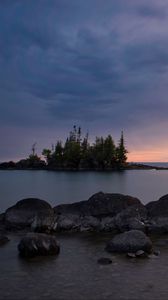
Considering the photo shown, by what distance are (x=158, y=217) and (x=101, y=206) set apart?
3.70m

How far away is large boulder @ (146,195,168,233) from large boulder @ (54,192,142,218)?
5.41 ft

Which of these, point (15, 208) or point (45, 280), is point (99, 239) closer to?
point (15, 208)

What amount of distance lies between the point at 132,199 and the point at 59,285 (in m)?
16.2

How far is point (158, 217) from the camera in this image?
26.5 meters

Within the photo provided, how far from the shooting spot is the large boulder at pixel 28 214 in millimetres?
25659

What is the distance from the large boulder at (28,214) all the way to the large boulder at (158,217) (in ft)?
18.5

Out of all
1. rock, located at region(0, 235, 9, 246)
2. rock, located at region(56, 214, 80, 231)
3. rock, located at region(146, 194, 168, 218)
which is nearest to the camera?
rock, located at region(0, 235, 9, 246)

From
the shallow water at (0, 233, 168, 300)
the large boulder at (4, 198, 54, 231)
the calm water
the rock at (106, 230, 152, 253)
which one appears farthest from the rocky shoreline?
the calm water

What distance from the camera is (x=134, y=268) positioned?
16453 millimetres

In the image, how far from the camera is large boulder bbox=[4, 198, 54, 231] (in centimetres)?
2566

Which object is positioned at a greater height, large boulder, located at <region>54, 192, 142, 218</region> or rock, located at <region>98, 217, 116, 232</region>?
large boulder, located at <region>54, 192, 142, 218</region>

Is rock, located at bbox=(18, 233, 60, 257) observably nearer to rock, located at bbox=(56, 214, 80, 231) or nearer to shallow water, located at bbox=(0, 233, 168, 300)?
shallow water, located at bbox=(0, 233, 168, 300)

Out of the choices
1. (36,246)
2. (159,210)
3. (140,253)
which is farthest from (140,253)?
(159,210)

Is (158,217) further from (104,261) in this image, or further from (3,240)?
(104,261)
